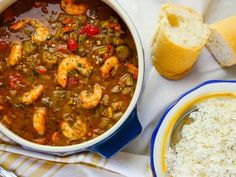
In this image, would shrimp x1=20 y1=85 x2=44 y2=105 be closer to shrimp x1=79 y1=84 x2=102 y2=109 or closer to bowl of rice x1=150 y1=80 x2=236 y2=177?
shrimp x1=79 y1=84 x2=102 y2=109

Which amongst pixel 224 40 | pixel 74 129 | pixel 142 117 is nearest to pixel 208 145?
pixel 142 117

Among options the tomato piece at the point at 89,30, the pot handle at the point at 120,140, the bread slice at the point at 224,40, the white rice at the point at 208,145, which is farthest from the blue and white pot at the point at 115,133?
the bread slice at the point at 224,40

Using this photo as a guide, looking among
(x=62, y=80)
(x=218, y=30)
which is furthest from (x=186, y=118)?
(x=62, y=80)

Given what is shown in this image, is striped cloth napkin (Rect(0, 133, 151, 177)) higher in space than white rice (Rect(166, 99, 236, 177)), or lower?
lower

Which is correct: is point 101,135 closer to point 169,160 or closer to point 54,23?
point 169,160

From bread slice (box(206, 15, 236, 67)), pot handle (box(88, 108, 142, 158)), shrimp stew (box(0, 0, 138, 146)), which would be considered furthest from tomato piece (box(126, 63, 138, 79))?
bread slice (box(206, 15, 236, 67))

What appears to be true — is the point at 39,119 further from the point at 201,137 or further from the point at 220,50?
the point at 220,50

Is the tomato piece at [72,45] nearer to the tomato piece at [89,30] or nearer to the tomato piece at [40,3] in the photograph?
the tomato piece at [89,30]
